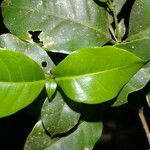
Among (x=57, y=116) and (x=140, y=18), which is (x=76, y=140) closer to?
(x=57, y=116)

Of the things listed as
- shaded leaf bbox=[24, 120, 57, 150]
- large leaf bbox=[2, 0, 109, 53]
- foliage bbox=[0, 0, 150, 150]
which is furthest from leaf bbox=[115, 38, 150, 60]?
shaded leaf bbox=[24, 120, 57, 150]

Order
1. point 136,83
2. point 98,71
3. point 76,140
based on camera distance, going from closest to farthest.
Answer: point 98,71, point 136,83, point 76,140

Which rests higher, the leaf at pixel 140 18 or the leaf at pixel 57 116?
the leaf at pixel 140 18

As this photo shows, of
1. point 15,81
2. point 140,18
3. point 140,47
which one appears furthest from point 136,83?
point 15,81

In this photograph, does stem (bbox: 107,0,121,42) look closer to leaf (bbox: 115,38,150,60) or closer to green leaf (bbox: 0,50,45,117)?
leaf (bbox: 115,38,150,60)

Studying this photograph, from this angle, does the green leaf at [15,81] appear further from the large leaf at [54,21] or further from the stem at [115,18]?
the stem at [115,18]

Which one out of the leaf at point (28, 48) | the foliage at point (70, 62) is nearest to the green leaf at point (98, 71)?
the foliage at point (70, 62)

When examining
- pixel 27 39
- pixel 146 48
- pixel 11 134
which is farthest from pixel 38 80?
pixel 11 134
